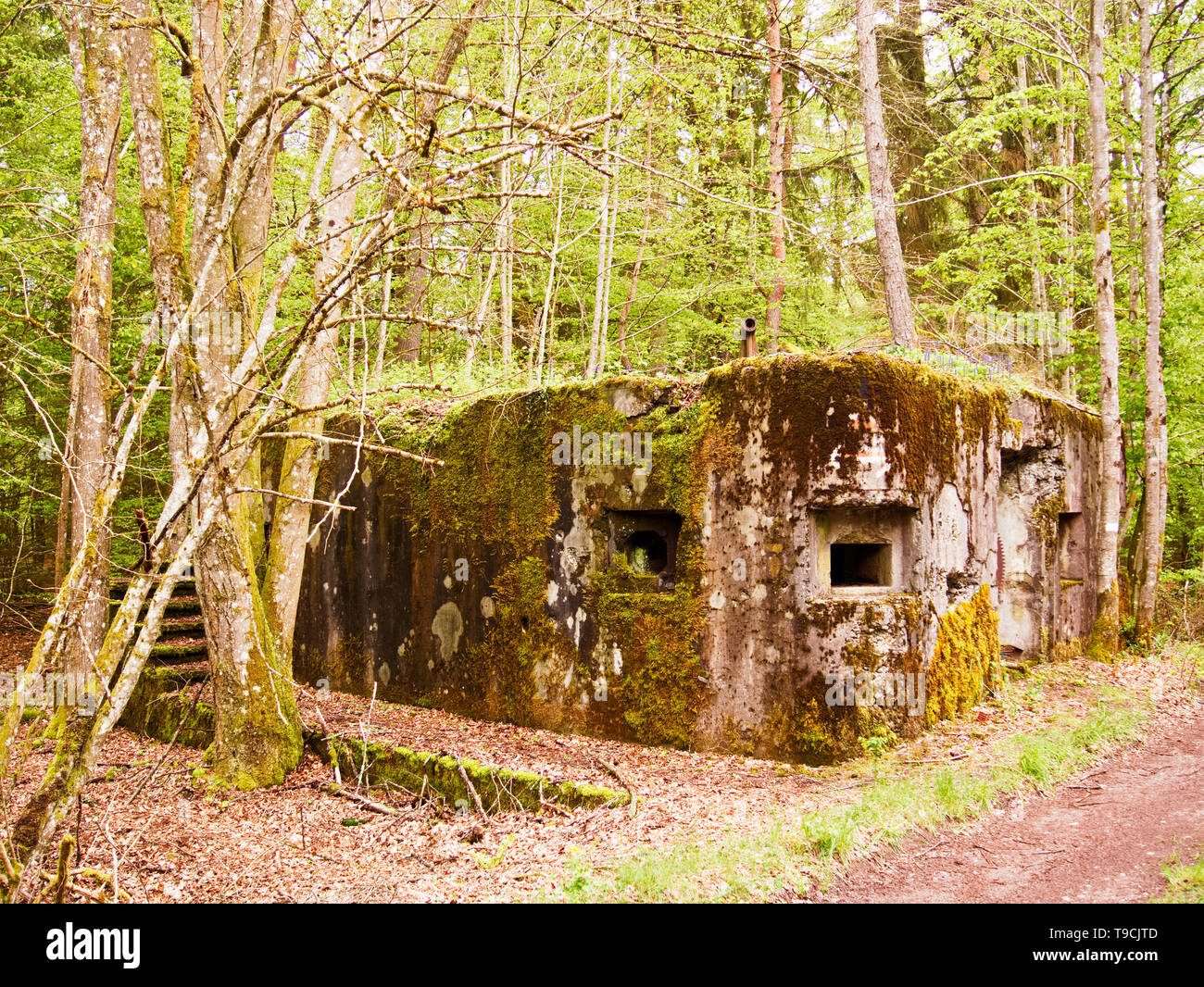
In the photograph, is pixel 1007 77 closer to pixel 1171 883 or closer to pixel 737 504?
pixel 737 504

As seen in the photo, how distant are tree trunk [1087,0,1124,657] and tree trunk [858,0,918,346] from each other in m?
2.14

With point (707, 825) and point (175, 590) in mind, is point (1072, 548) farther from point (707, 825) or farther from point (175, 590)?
point (175, 590)

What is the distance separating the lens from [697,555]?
648 centimetres

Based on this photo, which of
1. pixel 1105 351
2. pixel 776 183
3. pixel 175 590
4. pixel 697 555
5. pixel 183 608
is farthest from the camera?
A: pixel 776 183

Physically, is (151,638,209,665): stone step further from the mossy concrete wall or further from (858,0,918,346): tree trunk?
(858,0,918,346): tree trunk

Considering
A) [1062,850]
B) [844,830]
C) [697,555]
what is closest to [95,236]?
[697,555]

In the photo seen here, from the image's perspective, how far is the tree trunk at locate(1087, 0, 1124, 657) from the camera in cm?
948

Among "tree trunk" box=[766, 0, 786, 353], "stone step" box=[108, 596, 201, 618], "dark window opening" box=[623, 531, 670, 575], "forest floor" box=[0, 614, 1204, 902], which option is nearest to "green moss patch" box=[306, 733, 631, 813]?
"forest floor" box=[0, 614, 1204, 902]

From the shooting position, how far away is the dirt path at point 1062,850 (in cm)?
401

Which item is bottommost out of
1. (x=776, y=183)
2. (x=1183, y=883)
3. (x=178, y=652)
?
(x=1183, y=883)

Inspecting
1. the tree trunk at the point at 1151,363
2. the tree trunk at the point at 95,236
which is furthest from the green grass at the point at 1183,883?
the tree trunk at the point at 1151,363

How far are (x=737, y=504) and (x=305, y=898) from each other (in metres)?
3.79

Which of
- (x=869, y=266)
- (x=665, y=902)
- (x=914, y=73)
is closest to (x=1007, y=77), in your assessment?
(x=914, y=73)

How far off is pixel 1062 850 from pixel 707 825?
1889mm
